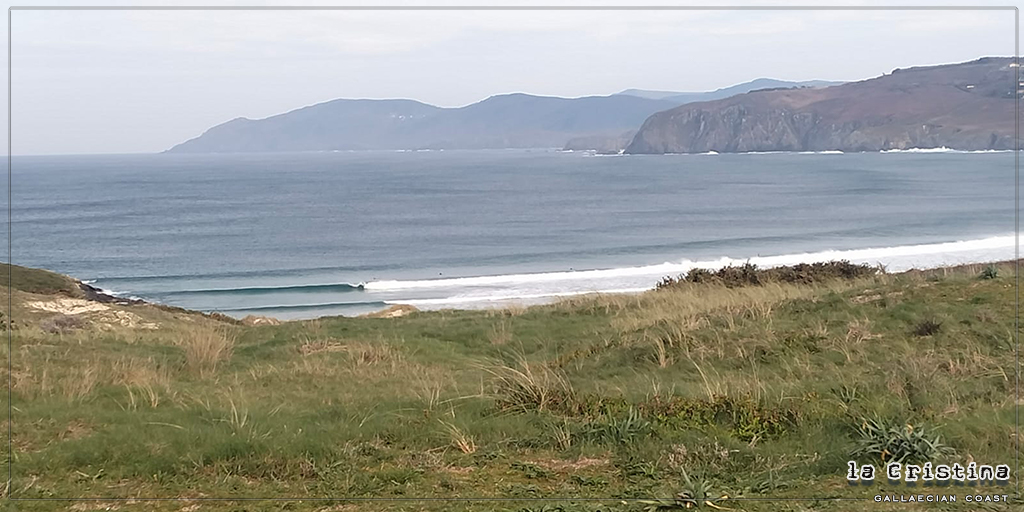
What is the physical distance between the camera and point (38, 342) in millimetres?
11688

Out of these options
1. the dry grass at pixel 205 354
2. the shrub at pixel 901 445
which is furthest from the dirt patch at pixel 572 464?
the dry grass at pixel 205 354

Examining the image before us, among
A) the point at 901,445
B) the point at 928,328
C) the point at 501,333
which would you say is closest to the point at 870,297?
the point at 928,328

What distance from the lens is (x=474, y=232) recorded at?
56344mm

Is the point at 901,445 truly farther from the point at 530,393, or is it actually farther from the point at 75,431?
the point at 75,431

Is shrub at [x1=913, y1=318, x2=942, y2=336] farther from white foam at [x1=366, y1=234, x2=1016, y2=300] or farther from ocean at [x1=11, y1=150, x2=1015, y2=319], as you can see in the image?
white foam at [x1=366, y1=234, x2=1016, y2=300]

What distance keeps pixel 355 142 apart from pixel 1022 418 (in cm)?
5826

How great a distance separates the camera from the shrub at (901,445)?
5.09 m

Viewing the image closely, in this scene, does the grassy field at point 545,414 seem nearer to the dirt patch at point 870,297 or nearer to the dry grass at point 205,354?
the dry grass at point 205,354

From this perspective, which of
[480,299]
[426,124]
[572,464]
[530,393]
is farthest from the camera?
[426,124]

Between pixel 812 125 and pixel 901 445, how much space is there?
15644cm

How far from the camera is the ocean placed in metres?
38.0

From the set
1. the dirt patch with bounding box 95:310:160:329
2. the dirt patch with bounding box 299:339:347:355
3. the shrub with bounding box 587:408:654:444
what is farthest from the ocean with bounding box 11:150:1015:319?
the shrub with bounding box 587:408:654:444

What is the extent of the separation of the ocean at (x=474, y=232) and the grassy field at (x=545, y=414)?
633 centimetres

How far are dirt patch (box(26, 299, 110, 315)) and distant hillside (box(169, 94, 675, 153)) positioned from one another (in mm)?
9398
